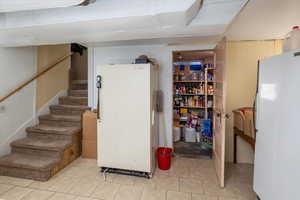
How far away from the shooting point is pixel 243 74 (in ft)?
9.26

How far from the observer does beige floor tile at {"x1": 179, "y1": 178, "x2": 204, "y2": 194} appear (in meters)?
2.12

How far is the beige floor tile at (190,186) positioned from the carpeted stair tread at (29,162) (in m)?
1.96

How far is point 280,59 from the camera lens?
Result: 1511mm

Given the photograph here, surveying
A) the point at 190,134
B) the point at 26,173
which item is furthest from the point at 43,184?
the point at 190,134

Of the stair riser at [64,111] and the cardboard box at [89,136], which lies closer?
the cardboard box at [89,136]

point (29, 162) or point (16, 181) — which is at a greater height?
point (29, 162)

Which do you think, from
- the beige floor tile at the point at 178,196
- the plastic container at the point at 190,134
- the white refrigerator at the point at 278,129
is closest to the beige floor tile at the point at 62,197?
the beige floor tile at the point at 178,196

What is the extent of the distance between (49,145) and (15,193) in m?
0.78

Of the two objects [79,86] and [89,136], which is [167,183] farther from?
[79,86]

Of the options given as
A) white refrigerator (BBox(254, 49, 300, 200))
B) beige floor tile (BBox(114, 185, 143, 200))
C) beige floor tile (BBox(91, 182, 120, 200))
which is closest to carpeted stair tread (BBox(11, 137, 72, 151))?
beige floor tile (BBox(91, 182, 120, 200))

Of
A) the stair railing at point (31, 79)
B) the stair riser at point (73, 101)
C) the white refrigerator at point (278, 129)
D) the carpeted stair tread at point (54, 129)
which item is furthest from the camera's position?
the stair riser at point (73, 101)

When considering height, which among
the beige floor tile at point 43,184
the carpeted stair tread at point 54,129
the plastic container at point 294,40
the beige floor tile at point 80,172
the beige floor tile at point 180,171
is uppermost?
the plastic container at point 294,40

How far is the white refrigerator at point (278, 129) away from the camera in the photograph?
1.28 metres

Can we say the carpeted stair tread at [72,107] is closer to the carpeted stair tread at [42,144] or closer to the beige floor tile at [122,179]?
the carpeted stair tread at [42,144]
